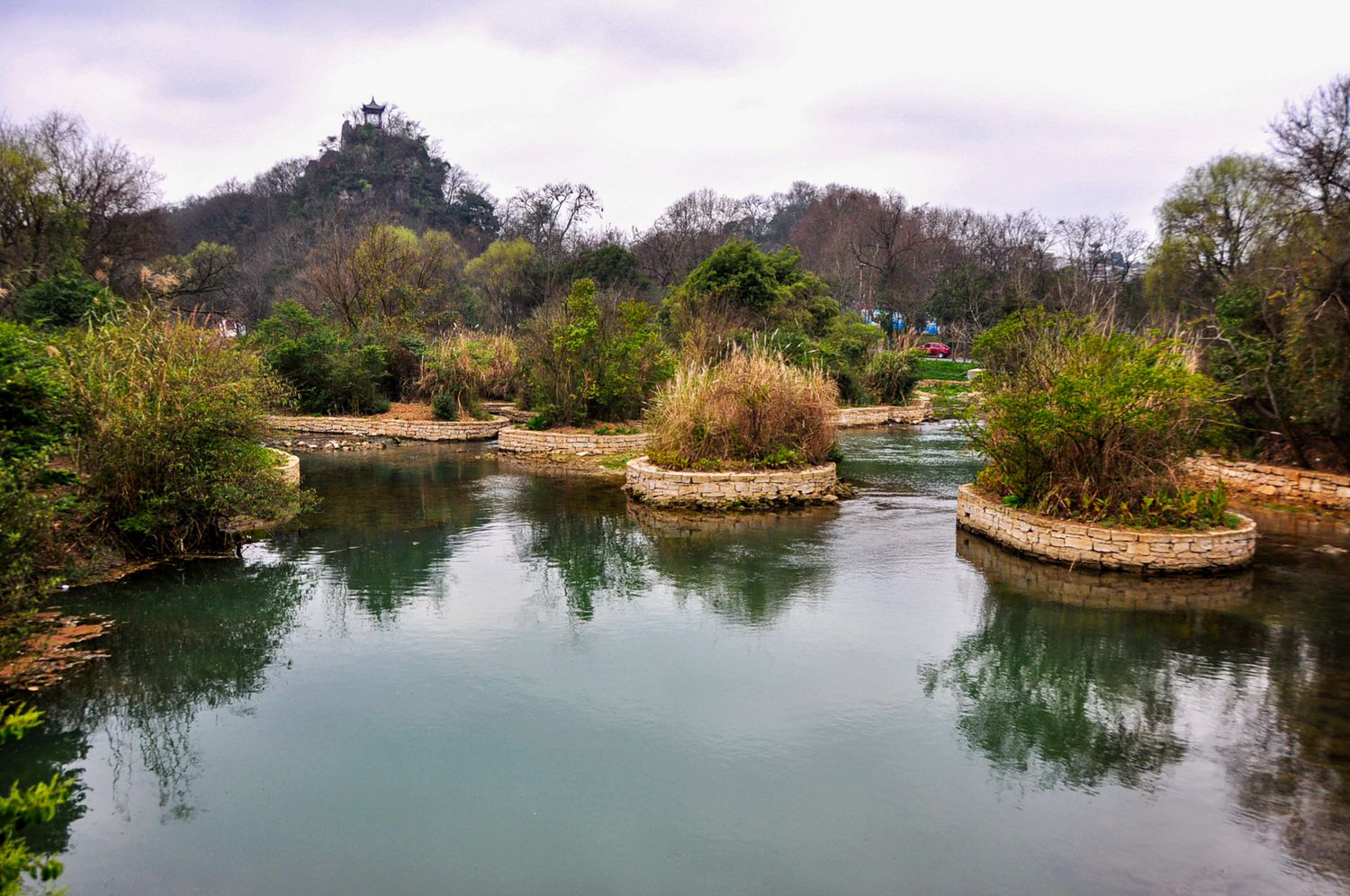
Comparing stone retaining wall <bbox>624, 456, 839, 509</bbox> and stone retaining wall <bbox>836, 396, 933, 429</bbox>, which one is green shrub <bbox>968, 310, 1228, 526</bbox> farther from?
stone retaining wall <bbox>836, 396, 933, 429</bbox>

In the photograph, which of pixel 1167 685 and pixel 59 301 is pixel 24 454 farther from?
pixel 59 301

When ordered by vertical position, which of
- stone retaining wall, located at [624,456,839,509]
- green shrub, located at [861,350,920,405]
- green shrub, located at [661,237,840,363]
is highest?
green shrub, located at [661,237,840,363]

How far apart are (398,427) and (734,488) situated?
11.4 meters

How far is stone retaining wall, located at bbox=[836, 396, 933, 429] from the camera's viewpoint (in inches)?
897

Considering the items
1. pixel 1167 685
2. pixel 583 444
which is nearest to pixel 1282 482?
pixel 1167 685

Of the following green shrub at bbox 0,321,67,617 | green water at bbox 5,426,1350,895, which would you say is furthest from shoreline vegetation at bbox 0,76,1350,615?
green water at bbox 5,426,1350,895

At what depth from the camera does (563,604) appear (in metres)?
8.12

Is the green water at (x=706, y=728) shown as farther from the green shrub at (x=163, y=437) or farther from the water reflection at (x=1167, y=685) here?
the green shrub at (x=163, y=437)

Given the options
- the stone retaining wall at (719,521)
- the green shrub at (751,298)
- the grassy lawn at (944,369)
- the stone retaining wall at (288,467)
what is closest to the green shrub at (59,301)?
the stone retaining wall at (288,467)

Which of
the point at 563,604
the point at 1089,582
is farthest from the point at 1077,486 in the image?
the point at 563,604

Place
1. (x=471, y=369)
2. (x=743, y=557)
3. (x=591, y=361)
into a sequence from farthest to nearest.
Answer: (x=471, y=369), (x=591, y=361), (x=743, y=557)

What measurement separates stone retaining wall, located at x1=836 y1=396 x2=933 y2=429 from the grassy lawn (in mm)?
6933

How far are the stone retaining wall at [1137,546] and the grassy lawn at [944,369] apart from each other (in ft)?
75.3

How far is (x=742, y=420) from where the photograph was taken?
12.7 m
